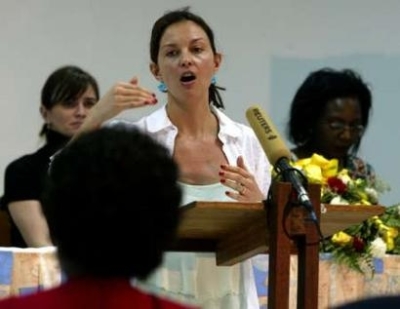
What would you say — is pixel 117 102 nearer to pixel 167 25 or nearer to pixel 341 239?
pixel 167 25

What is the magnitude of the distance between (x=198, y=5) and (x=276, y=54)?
0.41 meters

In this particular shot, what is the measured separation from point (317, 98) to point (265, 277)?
123 centimetres

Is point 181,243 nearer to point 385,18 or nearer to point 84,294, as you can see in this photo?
point 84,294

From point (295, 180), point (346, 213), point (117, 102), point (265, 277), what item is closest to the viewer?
point (295, 180)

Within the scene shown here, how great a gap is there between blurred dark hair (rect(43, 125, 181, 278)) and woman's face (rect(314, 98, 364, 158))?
282cm

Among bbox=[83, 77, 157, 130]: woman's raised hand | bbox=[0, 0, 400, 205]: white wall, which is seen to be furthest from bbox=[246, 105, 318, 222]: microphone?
bbox=[0, 0, 400, 205]: white wall

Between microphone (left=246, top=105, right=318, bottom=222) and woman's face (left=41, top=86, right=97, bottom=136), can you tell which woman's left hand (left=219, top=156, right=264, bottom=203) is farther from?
woman's face (left=41, top=86, right=97, bottom=136)

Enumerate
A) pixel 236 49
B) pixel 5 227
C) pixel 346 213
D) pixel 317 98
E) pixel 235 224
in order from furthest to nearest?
pixel 236 49 → pixel 317 98 → pixel 5 227 → pixel 235 224 → pixel 346 213

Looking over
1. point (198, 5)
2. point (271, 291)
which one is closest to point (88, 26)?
point (198, 5)

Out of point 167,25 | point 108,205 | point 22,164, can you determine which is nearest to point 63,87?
point 22,164

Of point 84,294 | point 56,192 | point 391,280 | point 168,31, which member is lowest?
point 391,280

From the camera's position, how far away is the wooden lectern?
7.70 feet

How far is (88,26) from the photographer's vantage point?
193 inches

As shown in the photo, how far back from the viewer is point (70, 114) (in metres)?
3.83
